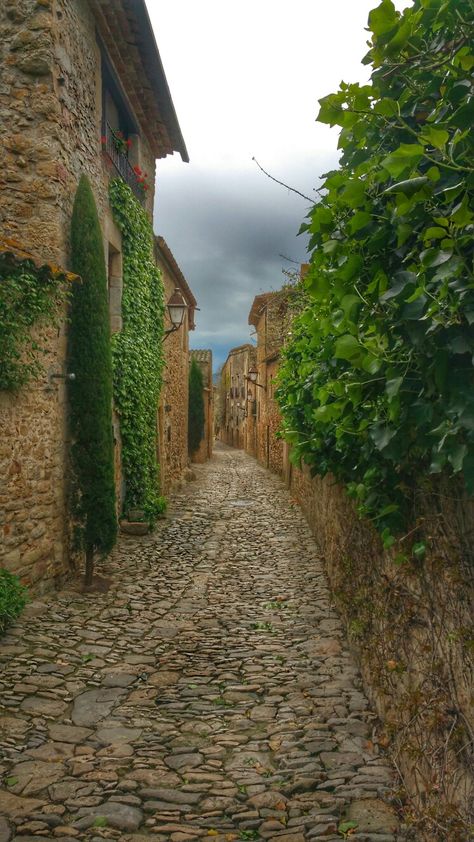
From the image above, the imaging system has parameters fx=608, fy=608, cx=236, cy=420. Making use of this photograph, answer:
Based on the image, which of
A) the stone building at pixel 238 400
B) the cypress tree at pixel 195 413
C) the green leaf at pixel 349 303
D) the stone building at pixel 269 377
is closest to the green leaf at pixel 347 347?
the green leaf at pixel 349 303

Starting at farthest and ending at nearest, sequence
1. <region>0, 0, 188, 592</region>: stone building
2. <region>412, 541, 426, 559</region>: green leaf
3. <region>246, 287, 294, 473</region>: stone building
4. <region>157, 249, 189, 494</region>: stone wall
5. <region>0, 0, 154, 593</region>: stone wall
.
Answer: <region>246, 287, 294, 473</region>: stone building, <region>157, 249, 189, 494</region>: stone wall, <region>0, 0, 154, 593</region>: stone wall, <region>0, 0, 188, 592</region>: stone building, <region>412, 541, 426, 559</region>: green leaf

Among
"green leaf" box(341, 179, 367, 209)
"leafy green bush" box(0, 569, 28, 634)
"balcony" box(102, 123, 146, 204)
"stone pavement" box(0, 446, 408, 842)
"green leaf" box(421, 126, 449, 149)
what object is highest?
"balcony" box(102, 123, 146, 204)

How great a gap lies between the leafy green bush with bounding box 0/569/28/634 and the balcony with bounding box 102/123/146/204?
235 inches

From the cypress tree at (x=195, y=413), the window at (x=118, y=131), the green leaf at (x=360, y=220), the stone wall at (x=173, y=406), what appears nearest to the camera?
the green leaf at (x=360, y=220)

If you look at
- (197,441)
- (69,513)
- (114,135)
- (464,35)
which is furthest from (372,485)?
(197,441)

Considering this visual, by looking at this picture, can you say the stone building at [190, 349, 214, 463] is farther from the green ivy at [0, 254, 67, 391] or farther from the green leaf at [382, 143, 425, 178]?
the green leaf at [382, 143, 425, 178]

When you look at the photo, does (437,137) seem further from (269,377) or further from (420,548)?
(269,377)

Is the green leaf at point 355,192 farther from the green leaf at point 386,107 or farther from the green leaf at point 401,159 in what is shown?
the green leaf at point 401,159

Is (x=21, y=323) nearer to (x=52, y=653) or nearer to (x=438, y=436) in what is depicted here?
(x=52, y=653)

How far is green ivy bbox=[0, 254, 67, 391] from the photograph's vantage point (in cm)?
538

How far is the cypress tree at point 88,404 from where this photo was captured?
6.76 meters

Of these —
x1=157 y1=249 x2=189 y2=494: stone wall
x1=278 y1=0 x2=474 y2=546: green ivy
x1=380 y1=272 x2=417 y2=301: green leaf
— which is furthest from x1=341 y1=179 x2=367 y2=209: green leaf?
x1=157 y1=249 x2=189 y2=494: stone wall

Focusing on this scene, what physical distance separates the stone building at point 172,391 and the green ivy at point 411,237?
1034cm

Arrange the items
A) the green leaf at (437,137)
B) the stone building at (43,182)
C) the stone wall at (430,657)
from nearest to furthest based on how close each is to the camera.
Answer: the green leaf at (437,137) < the stone wall at (430,657) < the stone building at (43,182)
